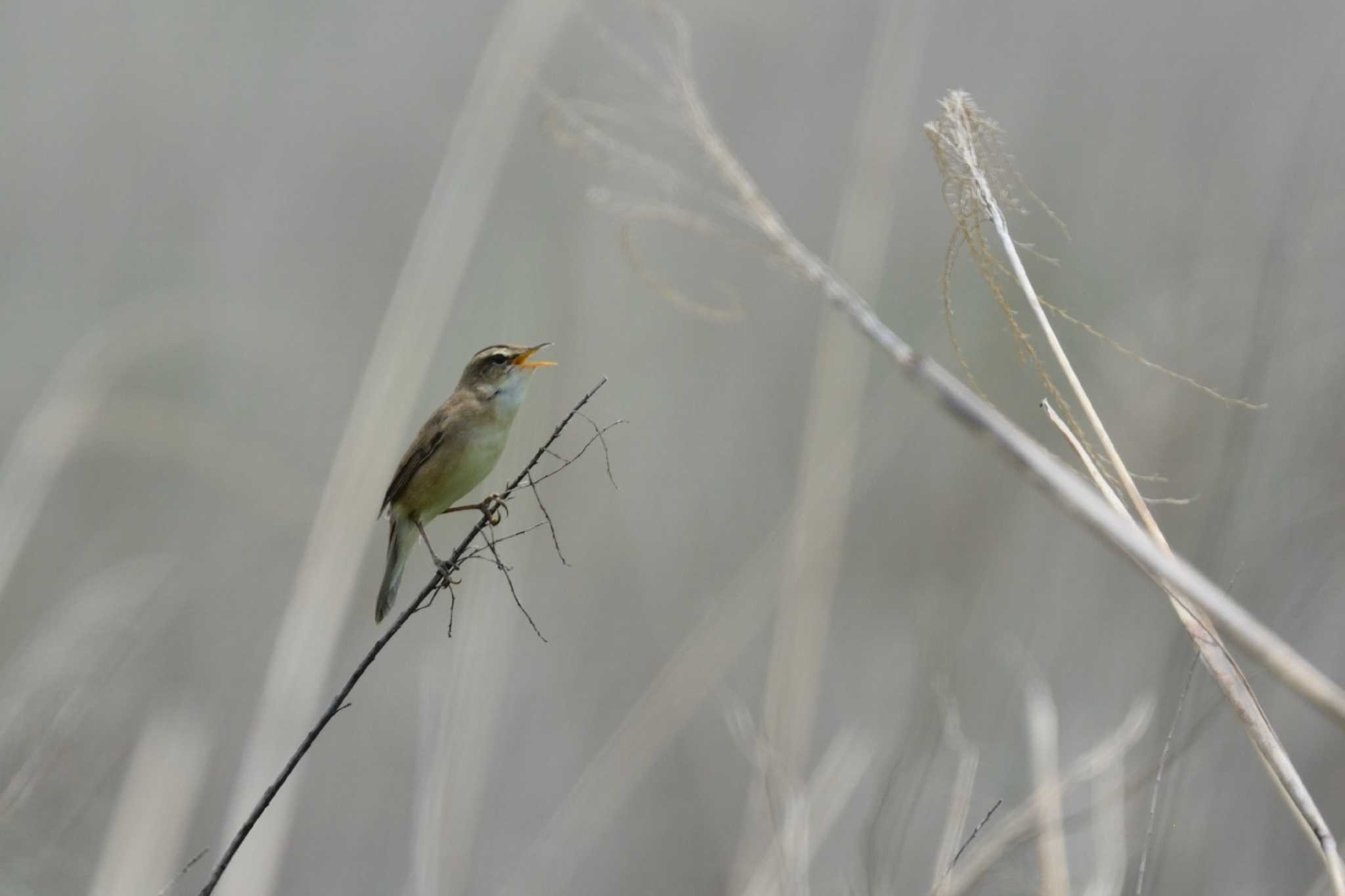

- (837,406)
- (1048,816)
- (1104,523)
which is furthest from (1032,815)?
(837,406)

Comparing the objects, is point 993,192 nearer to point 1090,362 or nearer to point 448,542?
point 1090,362

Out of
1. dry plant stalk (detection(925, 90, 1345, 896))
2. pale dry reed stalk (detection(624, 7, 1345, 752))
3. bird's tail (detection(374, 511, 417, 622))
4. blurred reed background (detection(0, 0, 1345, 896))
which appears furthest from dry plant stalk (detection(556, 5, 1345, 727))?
bird's tail (detection(374, 511, 417, 622))

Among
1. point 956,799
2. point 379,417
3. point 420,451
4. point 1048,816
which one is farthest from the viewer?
point 420,451

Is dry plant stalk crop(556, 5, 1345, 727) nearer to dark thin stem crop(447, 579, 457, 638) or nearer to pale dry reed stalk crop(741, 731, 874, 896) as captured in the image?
dark thin stem crop(447, 579, 457, 638)

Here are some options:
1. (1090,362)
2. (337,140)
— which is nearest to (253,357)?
(337,140)

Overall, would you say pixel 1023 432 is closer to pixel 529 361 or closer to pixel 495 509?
pixel 495 509

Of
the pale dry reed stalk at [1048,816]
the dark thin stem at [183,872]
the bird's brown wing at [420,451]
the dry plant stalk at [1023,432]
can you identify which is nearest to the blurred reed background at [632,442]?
the pale dry reed stalk at [1048,816]
